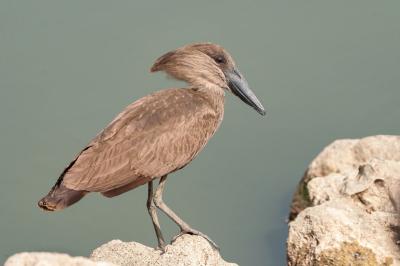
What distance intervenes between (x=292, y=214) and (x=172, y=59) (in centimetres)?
325

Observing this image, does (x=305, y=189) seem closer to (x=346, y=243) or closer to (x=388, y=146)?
(x=388, y=146)

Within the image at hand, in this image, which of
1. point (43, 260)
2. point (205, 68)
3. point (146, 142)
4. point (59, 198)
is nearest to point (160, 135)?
point (146, 142)

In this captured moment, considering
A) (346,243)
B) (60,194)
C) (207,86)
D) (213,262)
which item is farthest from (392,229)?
(60,194)

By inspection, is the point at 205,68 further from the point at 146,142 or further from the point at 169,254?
the point at 169,254

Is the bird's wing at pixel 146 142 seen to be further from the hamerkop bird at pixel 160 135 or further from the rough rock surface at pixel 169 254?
the rough rock surface at pixel 169 254

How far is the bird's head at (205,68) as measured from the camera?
263 inches

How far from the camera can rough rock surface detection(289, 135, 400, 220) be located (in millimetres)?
8695

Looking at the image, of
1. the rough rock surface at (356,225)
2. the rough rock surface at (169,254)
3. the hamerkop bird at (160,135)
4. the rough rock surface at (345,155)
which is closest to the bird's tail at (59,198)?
the hamerkop bird at (160,135)

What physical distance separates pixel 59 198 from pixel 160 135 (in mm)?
1103

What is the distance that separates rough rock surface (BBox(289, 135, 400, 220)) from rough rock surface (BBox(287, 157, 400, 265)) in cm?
131

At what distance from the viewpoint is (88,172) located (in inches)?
225

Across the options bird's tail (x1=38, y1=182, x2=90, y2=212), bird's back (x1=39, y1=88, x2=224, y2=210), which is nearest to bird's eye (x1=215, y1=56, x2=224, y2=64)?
bird's back (x1=39, y1=88, x2=224, y2=210)

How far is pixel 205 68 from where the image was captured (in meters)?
6.69

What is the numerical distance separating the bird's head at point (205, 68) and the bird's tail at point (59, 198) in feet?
5.63
